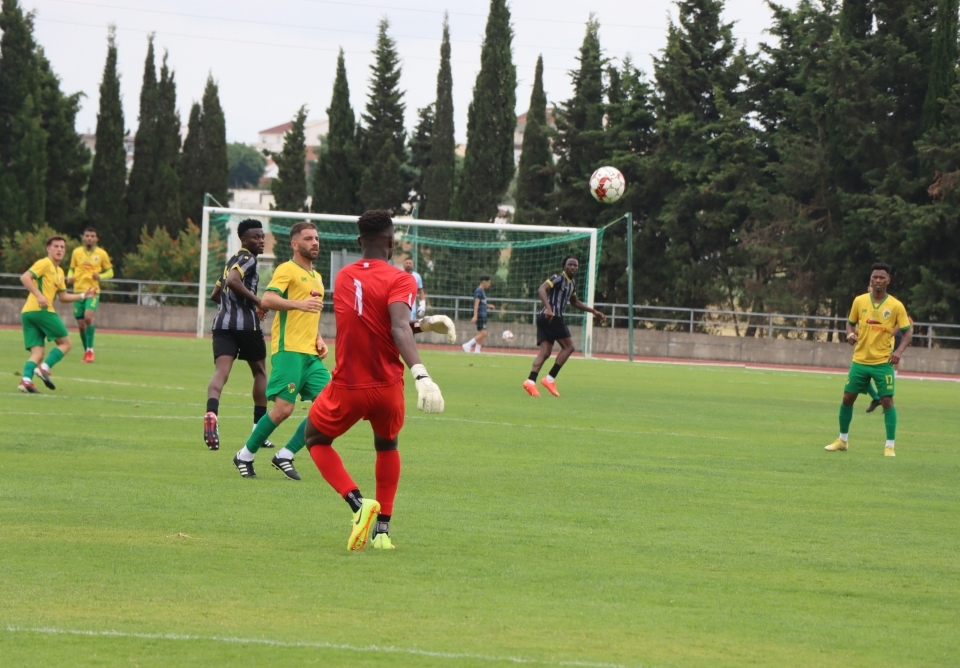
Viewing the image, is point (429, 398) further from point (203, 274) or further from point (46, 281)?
point (203, 274)

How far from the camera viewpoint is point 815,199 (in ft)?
129

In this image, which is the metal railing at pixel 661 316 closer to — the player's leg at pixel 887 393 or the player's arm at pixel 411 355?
the player's leg at pixel 887 393

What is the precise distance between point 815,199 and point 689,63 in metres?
6.37

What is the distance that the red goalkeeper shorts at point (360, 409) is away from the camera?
6949 mm

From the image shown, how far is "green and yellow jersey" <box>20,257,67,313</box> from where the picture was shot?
16.3 meters

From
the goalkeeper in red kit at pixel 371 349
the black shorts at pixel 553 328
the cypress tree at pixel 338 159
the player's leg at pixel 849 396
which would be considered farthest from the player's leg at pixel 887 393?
the cypress tree at pixel 338 159

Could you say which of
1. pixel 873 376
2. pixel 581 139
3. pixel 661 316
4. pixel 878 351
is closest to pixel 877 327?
pixel 878 351

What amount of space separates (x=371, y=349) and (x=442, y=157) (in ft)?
148

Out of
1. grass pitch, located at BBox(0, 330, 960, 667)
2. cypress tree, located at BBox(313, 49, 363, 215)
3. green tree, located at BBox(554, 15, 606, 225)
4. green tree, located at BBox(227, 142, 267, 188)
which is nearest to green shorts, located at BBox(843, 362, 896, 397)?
grass pitch, located at BBox(0, 330, 960, 667)

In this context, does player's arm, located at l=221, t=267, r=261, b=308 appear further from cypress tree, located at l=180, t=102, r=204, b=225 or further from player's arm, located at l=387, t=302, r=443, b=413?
cypress tree, located at l=180, t=102, r=204, b=225

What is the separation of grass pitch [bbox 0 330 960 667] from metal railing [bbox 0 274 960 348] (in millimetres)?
22983

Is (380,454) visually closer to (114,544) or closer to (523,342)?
(114,544)

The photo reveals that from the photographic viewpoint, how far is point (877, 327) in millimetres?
13469

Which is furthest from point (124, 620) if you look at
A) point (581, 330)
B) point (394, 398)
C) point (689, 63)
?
point (689, 63)
